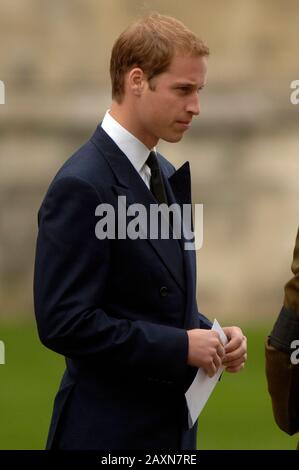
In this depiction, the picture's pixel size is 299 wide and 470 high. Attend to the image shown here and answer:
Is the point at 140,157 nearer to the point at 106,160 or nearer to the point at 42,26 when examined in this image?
the point at 106,160

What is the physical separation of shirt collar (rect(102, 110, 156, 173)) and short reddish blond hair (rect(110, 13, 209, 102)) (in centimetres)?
7

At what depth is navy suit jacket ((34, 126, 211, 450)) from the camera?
4.03 m

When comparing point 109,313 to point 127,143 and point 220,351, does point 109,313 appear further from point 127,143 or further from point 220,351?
point 127,143

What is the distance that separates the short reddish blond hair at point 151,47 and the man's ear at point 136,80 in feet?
0.04

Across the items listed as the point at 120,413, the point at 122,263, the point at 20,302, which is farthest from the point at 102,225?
the point at 20,302

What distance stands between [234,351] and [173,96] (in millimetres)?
623

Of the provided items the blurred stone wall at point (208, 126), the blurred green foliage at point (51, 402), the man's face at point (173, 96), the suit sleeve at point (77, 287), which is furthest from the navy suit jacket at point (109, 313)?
the blurred stone wall at point (208, 126)

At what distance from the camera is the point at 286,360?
4066mm

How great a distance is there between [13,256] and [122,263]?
7992 millimetres

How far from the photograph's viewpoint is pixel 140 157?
4.23m

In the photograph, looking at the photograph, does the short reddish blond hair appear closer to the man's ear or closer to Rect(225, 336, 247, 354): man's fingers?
the man's ear

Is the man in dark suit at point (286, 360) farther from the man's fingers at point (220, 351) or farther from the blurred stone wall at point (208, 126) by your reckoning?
the blurred stone wall at point (208, 126)

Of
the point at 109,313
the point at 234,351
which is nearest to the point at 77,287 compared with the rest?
the point at 109,313
